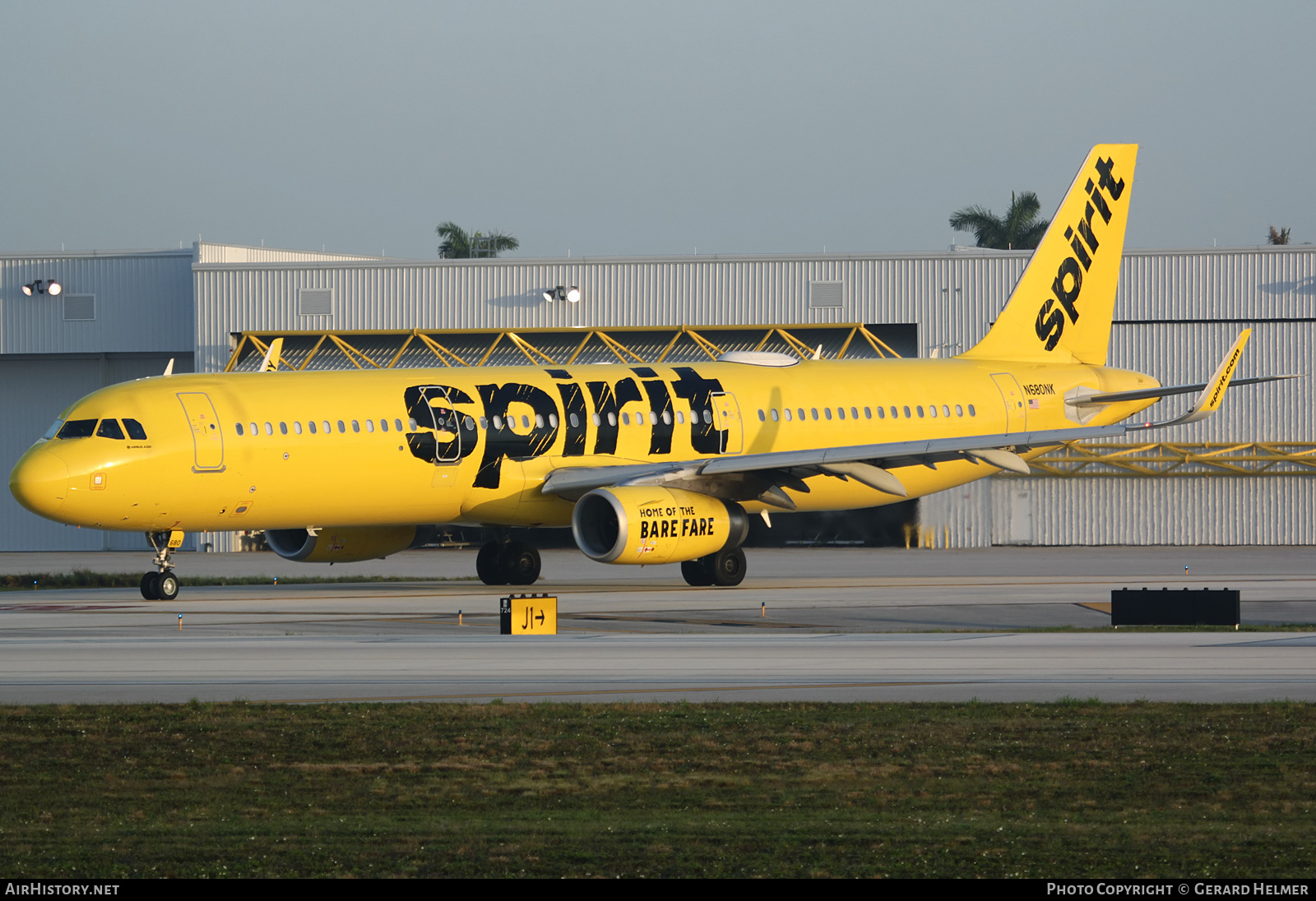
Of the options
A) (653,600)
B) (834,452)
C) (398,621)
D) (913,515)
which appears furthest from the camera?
(913,515)

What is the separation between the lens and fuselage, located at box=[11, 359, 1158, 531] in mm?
28078

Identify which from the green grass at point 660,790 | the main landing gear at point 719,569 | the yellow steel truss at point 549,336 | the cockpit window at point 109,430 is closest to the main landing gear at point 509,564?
the main landing gear at point 719,569

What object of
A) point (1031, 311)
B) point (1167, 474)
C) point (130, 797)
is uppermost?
point (1031, 311)

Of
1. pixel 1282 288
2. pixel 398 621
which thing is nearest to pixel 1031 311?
pixel 1282 288

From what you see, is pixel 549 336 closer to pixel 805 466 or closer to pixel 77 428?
pixel 805 466

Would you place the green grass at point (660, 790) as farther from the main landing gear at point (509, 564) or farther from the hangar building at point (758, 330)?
the hangar building at point (758, 330)

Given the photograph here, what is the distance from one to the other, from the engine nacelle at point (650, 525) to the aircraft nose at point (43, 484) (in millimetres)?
8711

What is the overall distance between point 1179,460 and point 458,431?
2684cm

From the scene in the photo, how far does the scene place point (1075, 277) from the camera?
39219mm

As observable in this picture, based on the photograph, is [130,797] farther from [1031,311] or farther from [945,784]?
[1031,311]

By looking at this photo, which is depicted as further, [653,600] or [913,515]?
[913,515]

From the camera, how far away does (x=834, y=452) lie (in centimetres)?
3077

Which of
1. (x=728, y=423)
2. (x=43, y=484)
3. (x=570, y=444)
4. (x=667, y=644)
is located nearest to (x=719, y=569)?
(x=728, y=423)

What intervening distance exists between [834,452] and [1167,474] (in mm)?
22123
